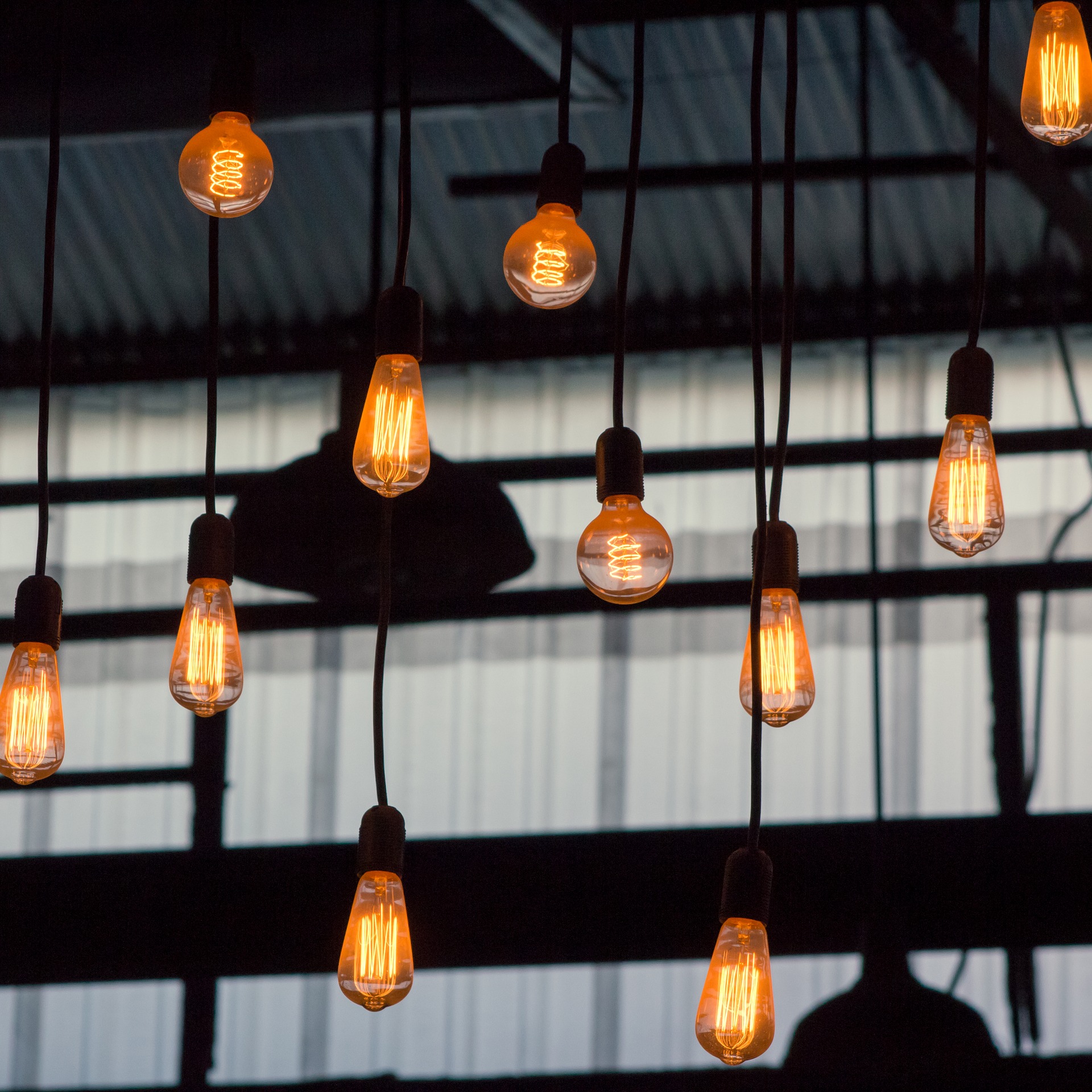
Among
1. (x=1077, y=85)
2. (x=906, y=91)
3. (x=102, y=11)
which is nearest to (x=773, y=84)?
(x=906, y=91)

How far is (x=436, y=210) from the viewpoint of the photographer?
5805 millimetres

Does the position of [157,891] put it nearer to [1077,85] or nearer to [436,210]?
[1077,85]

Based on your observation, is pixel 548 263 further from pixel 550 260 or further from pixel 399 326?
pixel 399 326

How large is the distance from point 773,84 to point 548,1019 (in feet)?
11.7

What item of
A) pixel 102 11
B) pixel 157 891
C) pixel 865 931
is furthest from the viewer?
pixel 157 891

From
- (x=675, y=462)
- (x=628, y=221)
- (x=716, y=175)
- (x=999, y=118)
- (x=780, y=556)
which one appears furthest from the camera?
(x=675, y=462)

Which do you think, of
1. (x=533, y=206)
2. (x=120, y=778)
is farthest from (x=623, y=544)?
(x=533, y=206)

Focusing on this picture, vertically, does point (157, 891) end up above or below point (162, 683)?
below

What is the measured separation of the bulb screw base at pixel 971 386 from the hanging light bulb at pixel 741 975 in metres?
0.36

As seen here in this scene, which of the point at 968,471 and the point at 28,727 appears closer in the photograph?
the point at 968,471

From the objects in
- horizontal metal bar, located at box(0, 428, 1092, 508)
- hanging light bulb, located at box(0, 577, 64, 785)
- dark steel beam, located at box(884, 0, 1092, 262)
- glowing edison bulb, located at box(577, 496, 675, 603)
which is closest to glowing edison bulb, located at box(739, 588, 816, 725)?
glowing edison bulb, located at box(577, 496, 675, 603)

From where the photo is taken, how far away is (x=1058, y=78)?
3.69ft

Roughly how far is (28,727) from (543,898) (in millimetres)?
1575

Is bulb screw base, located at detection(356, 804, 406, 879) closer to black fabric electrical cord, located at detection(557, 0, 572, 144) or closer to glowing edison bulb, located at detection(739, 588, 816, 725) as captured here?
glowing edison bulb, located at detection(739, 588, 816, 725)
